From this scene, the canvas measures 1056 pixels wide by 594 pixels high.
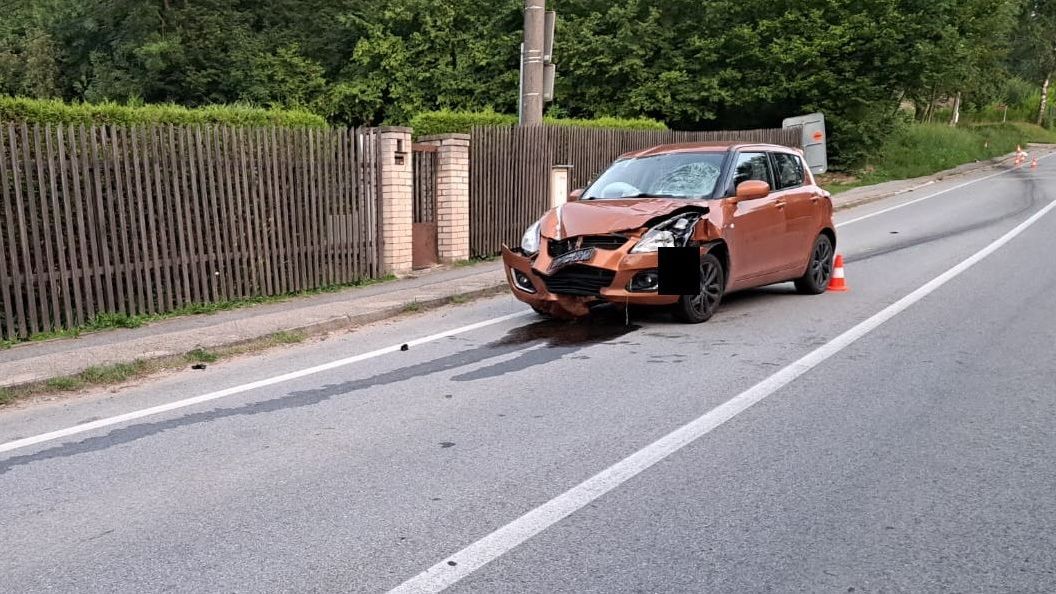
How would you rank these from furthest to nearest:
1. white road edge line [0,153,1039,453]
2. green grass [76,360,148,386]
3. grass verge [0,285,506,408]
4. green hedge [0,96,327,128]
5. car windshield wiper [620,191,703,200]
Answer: green hedge [0,96,327,128] < car windshield wiper [620,191,703,200] < green grass [76,360,148,386] < grass verge [0,285,506,408] < white road edge line [0,153,1039,453]

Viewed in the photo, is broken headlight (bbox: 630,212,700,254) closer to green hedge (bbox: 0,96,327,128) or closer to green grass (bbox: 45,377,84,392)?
green grass (bbox: 45,377,84,392)

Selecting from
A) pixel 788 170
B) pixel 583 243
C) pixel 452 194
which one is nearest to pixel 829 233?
pixel 788 170

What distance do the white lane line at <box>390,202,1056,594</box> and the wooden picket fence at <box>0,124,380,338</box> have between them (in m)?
6.57

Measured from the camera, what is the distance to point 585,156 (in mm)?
16531

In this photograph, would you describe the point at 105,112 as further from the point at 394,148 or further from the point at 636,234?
the point at 636,234

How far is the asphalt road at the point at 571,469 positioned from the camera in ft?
11.4

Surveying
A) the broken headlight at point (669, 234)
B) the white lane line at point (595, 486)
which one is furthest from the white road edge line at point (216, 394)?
the white lane line at point (595, 486)

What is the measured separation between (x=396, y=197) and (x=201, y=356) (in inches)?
200

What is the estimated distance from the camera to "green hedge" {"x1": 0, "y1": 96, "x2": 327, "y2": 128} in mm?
9906

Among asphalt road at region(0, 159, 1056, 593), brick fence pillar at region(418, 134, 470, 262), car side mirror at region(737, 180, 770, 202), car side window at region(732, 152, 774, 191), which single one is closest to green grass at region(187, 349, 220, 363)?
asphalt road at region(0, 159, 1056, 593)

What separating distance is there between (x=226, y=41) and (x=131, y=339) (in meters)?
32.4

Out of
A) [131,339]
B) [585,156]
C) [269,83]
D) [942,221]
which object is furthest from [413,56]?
[131,339]

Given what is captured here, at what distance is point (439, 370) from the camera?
22.7 ft

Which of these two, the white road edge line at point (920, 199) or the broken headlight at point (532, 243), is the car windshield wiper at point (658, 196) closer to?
the broken headlight at point (532, 243)
